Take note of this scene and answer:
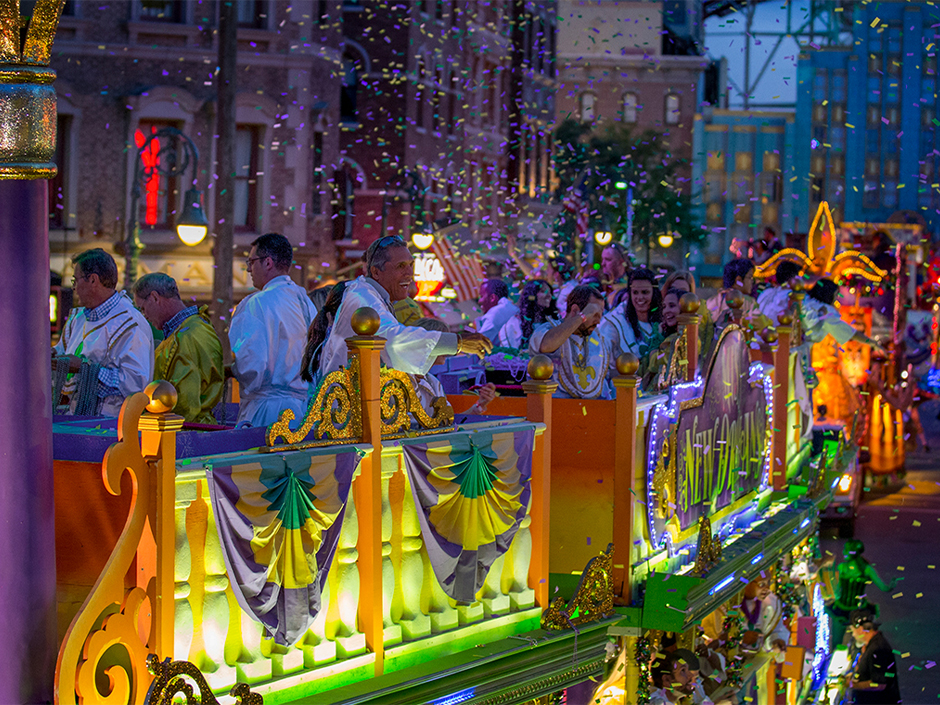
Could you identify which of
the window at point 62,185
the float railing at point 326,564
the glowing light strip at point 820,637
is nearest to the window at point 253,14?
the window at point 62,185

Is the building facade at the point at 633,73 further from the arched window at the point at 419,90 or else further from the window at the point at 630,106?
the arched window at the point at 419,90

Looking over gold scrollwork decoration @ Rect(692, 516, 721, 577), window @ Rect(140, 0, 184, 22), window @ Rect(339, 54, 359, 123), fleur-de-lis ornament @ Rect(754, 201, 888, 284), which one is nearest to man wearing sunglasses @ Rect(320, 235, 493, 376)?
gold scrollwork decoration @ Rect(692, 516, 721, 577)

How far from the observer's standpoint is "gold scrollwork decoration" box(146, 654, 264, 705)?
343 centimetres

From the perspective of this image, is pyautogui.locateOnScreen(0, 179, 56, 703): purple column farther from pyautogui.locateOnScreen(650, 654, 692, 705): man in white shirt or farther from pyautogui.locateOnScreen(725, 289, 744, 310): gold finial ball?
pyautogui.locateOnScreen(725, 289, 744, 310): gold finial ball

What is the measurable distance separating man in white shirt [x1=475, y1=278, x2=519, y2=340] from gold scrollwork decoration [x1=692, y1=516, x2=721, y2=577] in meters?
4.52

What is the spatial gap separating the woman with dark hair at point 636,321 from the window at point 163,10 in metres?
19.9

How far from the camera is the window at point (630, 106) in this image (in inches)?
2588

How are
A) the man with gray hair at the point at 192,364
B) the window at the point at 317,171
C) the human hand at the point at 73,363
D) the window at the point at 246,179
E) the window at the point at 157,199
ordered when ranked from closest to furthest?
the human hand at the point at 73,363 → the man with gray hair at the point at 192,364 → the window at the point at 157,199 → the window at the point at 246,179 → the window at the point at 317,171

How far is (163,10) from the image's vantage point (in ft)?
82.6

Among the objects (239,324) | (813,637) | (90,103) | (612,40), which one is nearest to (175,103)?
(90,103)

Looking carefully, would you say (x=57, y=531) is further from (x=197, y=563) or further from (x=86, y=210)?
(x=86, y=210)

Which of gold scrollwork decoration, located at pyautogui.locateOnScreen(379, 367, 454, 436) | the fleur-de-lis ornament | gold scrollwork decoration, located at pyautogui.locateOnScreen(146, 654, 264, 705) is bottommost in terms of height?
gold scrollwork decoration, located at pyautogui.locateOnScreen(146, 654, 264, 705)

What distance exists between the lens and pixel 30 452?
11.1 feet

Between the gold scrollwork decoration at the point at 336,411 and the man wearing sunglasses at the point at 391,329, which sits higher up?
the man wearing sunglasses at the point at 391,329
